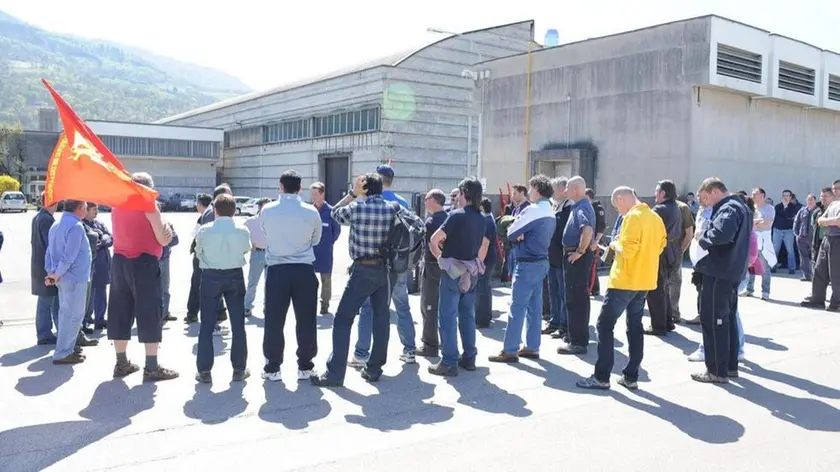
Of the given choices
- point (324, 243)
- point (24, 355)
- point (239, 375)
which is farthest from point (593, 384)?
point (24, 355)

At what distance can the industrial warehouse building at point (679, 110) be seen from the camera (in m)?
21.0

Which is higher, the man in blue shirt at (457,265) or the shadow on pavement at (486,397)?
the man in blue shirt at (457,265)

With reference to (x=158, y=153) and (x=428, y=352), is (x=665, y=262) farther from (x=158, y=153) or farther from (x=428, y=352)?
(x=158, y=153)

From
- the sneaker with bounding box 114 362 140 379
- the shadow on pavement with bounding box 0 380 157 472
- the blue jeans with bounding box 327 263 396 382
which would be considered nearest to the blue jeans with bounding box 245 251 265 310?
the sneaker with bounding box 114 362 140 379

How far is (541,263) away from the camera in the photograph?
7.60 metres

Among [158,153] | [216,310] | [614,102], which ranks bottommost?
[216,310]

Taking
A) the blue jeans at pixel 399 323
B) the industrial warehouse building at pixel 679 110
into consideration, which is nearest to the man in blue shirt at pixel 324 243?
the blue jeans at pixel 399 323

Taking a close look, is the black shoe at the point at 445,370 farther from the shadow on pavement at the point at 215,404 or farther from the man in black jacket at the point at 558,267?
the man in black jacket at the point at 558,267

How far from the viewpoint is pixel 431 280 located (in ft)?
25.4

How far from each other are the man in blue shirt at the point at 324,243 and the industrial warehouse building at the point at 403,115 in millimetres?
31761

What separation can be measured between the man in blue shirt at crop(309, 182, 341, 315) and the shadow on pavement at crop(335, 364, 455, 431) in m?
3.51

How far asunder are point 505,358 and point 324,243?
357 centimetres

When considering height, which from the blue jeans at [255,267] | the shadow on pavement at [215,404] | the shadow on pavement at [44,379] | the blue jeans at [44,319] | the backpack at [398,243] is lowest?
the shadow on pavement at [44,379]

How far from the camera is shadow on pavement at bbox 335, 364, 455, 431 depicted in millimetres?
5598
